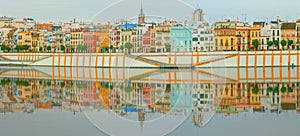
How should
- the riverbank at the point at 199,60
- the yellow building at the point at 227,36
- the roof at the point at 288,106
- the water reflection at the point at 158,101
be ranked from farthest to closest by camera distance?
the yellow building at the point at 227,36 < the riverbank at the point at 199,60 < the roof at the point at 288,106 < the water reflection at the point at 158,101

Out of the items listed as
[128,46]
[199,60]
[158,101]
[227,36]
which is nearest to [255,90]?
[128,46]

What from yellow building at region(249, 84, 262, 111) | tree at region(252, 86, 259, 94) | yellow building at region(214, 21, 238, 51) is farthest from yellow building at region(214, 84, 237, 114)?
yellow building at region(214, 21, 238, 51)

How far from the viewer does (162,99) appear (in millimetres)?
9195

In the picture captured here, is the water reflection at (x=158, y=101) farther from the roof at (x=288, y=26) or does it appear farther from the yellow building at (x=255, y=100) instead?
the roof at (x=288, y=26)

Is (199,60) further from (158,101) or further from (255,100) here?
(158,101)

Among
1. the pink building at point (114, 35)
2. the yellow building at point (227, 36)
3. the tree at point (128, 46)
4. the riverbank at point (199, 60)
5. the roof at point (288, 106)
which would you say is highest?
the yellow building at point (227, 36)

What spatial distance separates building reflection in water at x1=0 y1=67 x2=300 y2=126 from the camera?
7863 mm

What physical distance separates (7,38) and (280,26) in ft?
97.5

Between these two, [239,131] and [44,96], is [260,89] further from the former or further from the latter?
[239,131]

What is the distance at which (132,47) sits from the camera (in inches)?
734

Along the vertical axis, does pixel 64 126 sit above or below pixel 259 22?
below

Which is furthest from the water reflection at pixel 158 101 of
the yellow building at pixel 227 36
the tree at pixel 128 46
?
the yellow building at pixel 227 36

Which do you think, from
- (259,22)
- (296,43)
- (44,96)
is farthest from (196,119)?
(259,22)

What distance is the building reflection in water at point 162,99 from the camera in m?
7.86
